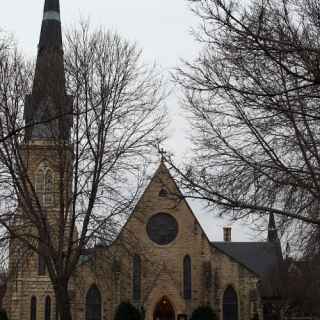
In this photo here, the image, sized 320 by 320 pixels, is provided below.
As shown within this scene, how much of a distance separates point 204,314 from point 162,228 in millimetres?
6369

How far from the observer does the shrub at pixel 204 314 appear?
3897cm

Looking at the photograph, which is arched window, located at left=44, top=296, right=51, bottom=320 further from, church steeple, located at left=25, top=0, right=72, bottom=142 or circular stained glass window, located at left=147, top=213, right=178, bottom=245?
church steeple, located at left=25, top=0, right=72, bottom=142

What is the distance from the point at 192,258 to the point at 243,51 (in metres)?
33.5

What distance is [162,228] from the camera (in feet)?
141

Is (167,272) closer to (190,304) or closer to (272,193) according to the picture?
(190,304)

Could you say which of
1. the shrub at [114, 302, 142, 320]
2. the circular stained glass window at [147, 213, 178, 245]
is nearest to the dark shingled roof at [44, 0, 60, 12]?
the circular stained glass window at [147, 213, 178, 245]

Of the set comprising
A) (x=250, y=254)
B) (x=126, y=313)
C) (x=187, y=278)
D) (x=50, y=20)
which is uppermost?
(x=50, y=20)

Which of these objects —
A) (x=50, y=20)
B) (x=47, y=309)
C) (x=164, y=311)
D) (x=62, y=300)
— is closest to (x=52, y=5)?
(x=50, y=20)

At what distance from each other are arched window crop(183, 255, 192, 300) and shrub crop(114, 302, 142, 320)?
351 cm

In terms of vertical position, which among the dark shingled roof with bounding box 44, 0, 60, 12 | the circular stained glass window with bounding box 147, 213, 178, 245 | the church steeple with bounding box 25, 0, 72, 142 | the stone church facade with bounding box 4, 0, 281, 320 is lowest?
the stone church facade with bounding box 4, 0, 281, 320

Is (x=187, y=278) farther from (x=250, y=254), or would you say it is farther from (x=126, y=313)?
(x=250, y=254)

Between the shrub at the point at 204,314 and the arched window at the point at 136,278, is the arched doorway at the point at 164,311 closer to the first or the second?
the arched window at the point at 136,278

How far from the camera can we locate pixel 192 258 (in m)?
42.2

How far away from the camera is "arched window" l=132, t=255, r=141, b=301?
41125mm
